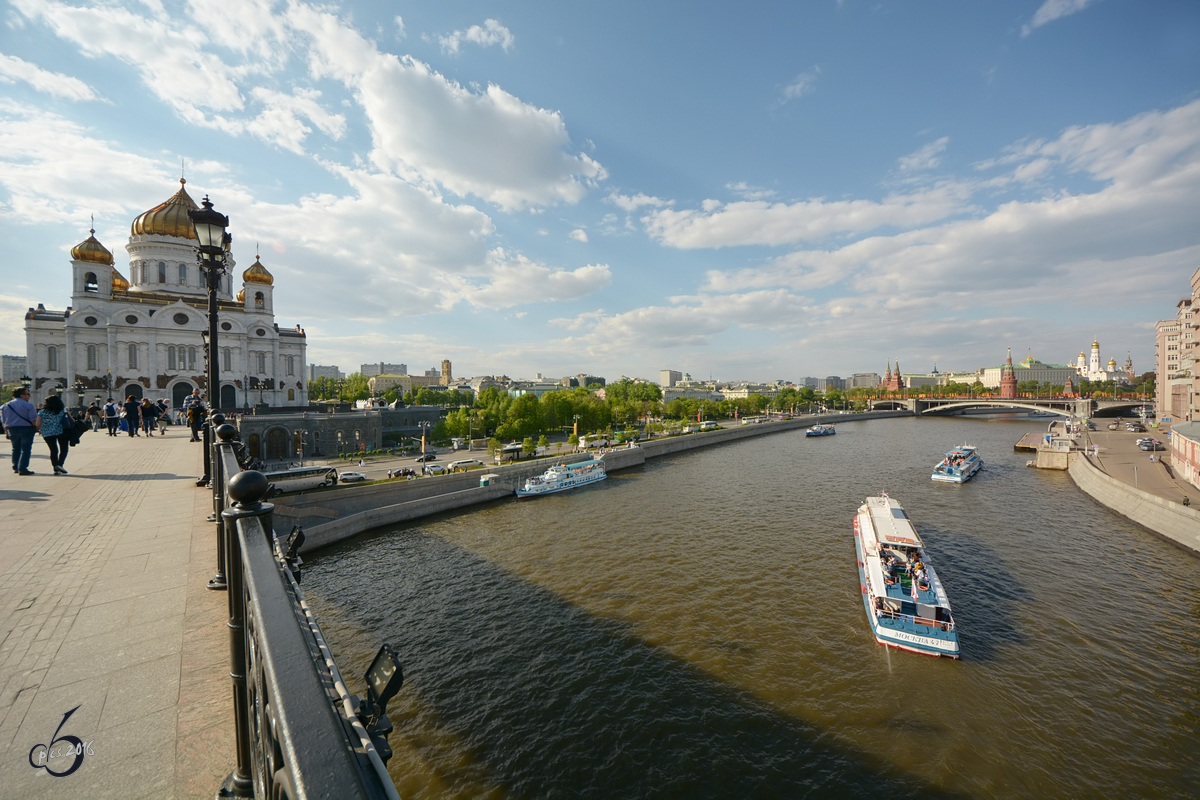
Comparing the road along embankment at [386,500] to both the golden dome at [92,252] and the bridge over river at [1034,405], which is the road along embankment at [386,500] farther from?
the bridge over river at [1034,405]

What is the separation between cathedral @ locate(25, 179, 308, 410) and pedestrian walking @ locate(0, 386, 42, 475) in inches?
1500

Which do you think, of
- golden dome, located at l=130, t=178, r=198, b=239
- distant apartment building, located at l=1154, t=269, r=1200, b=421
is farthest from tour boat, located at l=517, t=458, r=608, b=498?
distant apartment building, located at l=1154, t=269, r=1200, b=421

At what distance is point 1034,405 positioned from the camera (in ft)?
284

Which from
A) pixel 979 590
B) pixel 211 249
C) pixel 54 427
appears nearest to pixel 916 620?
pixel 979 590

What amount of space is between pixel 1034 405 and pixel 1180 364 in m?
27.1

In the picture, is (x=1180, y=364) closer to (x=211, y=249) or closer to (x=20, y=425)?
(x=211, y=249)

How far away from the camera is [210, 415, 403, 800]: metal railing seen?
4.03ft

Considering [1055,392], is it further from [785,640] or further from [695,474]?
[785,640]

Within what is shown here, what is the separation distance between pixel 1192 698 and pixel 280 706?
19.1 meters

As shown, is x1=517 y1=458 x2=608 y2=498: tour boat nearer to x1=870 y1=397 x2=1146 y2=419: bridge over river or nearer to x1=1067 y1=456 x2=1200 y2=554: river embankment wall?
x1=1067 y1=456 x2=1200 y2=554: river embankment wall

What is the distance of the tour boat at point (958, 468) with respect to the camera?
35281 millimetres

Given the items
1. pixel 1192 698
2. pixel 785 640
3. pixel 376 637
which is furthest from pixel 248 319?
pixel 1192 698

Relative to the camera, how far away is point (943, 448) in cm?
5534

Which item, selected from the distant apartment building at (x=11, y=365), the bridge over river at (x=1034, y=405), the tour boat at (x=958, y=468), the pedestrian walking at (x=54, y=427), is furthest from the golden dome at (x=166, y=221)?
the distant apartment building at (x=11, y=365)
